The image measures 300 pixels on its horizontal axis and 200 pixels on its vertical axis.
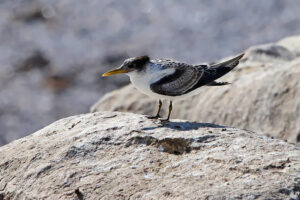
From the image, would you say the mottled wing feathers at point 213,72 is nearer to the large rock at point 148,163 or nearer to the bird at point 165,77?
the bird at point 165,77

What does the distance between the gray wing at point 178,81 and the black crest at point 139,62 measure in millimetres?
314

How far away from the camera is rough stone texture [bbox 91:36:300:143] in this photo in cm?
1095

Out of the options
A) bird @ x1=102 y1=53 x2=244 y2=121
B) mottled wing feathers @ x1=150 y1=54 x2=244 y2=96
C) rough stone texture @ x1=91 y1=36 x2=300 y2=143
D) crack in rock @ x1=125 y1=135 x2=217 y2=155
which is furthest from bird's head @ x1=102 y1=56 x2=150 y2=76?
rough stone texture @ x1=91 y1=36 x2=300 y2=143

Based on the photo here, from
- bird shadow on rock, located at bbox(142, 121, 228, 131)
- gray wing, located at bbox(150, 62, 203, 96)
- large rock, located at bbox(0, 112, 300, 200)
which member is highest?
gray wing, located at bbox(150, 62, 203, 96)

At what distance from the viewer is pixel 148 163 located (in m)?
6.95

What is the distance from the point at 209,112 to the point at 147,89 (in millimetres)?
3639

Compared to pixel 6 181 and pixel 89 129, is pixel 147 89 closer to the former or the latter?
pixel 89 129

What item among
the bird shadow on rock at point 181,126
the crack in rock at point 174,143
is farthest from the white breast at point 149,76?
the crack in rock at point 174,143

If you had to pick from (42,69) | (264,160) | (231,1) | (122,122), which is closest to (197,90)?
(122,122)

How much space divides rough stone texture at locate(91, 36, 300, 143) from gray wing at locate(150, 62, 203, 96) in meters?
1.50

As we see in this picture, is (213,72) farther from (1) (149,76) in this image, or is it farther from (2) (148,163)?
(2) (148,163)

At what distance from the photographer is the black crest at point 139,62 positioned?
28.0 feet

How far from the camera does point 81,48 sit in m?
19.2

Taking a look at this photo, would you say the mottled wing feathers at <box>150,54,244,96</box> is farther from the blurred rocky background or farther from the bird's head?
the blurred rocky background
